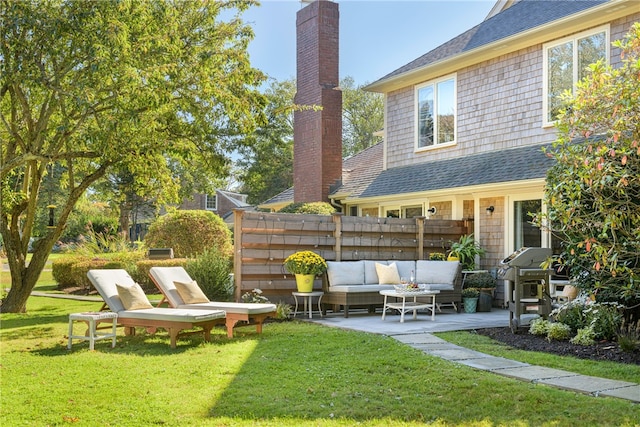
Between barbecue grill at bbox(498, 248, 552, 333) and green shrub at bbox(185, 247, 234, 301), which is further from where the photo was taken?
green shrub at bbox(185, 247, 234, 301)

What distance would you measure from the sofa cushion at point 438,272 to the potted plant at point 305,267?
6.99 feet

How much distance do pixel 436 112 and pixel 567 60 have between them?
364 cm

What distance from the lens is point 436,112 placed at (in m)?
15.3

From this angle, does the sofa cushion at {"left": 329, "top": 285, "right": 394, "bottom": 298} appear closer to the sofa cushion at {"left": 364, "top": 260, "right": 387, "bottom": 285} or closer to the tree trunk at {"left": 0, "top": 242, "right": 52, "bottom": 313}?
the sofa cushion at {"left": 364, "top": 260, "right": 387, "bottom": 285}

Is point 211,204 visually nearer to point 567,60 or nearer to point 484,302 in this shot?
point 484,302

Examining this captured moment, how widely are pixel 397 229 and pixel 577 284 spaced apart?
182 inches

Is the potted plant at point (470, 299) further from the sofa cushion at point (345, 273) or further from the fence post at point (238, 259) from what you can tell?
the fence post at point (238, 259)

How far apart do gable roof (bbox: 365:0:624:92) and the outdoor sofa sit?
4.90 meters

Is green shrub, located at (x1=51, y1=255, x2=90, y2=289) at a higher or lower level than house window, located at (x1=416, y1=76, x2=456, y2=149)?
lower

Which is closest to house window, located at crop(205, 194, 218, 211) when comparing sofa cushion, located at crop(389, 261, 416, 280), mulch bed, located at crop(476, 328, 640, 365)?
sofa cushion, located at crop(389, 261, 416, 280)

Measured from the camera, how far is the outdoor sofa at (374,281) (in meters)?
11.4

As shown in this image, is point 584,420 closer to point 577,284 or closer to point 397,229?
point 577,284

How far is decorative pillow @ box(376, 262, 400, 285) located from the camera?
1193 centimetres

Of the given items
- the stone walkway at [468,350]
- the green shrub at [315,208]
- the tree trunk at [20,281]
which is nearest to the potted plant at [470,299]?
the stone walkway at [468,350]
